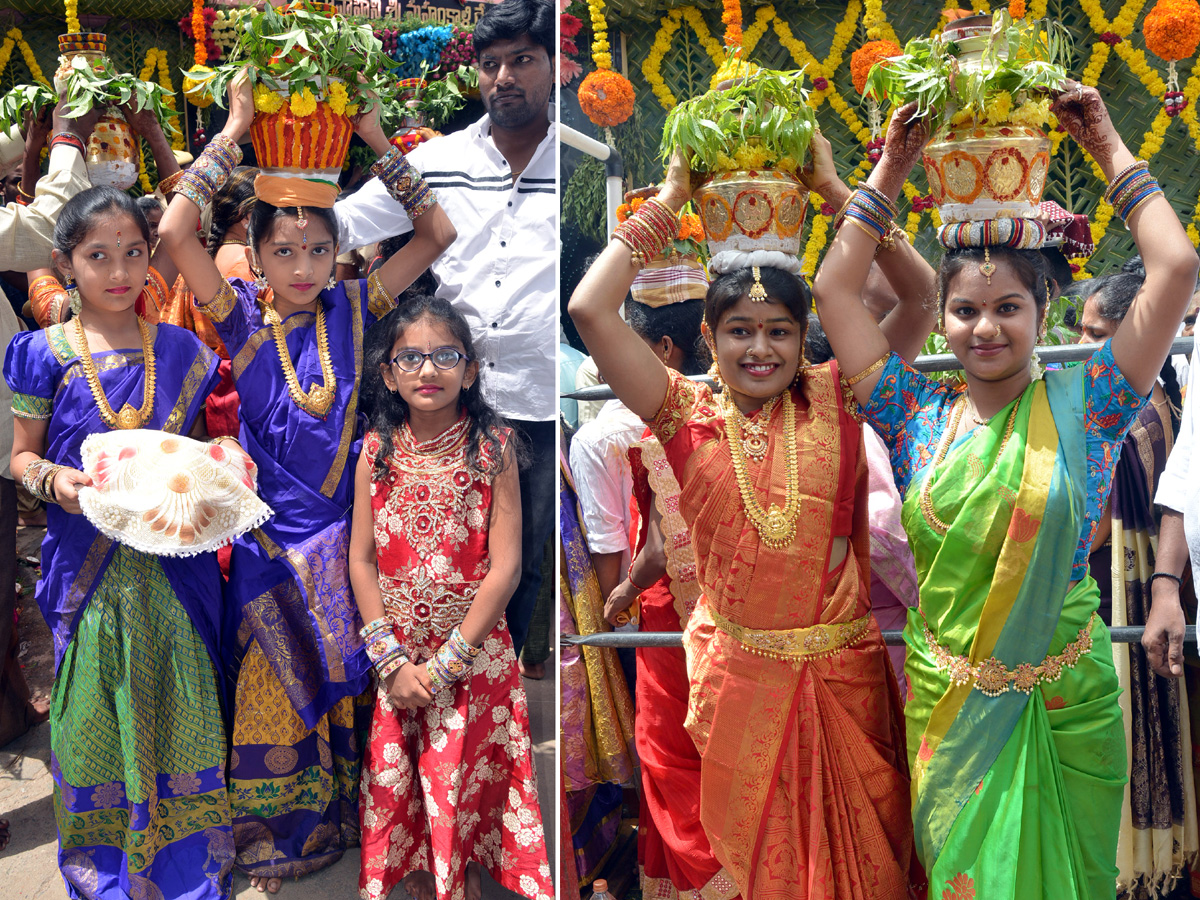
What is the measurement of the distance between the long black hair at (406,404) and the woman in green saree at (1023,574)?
1.39m

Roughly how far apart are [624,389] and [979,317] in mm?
816

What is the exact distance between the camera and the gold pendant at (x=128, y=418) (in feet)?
10.4

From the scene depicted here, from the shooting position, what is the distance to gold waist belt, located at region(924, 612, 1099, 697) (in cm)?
215

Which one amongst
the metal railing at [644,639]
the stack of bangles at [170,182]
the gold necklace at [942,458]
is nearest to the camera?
the gold necklace at [942,458]

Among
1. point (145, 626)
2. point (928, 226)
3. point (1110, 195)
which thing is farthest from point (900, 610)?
point (928, 226)

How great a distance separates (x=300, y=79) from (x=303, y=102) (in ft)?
0.22

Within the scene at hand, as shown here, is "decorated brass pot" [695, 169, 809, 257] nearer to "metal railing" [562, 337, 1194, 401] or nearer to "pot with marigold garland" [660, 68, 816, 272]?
"pot with marigold garland" [660, 68, 816, 272]

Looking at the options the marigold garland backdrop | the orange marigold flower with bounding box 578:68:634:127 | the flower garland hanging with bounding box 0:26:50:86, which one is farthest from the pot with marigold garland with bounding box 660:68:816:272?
the flower garland hanging with bounding box 0:26:50:86

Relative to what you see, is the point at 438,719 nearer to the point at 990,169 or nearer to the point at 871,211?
the point at 871,211

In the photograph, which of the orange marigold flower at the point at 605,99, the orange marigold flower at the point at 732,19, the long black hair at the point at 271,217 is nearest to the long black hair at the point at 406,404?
the long black hair at the point at 271,217

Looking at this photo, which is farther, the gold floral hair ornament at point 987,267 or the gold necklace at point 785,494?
the gold necklace at point 785,494

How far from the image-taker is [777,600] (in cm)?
→ 239

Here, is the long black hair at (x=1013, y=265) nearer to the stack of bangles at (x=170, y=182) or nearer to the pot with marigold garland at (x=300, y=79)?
the pot with marigold garland at (x=300, y=79)

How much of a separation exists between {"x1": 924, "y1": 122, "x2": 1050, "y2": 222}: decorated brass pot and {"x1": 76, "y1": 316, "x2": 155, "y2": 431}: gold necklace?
240cm
